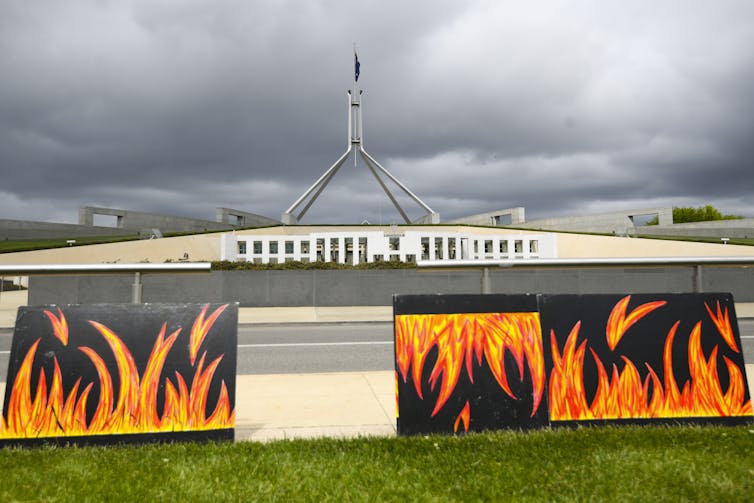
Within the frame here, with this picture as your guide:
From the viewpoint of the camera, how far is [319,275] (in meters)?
20.3

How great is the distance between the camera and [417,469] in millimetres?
3391

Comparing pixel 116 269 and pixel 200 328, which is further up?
pixel 116 269

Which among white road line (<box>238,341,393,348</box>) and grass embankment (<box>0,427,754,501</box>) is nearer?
grass embankment (<box>0,427,754,501</box>)

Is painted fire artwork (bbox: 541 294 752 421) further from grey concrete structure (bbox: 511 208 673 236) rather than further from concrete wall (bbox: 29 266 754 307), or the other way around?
grey concrete structure (bbox: 511 208 673 236)

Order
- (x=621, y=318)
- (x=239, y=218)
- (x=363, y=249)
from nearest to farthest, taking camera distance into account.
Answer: (x=621, y=318), (x=363, y=249), (x=239, y=218)

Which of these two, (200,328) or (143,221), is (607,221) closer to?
(143,221)

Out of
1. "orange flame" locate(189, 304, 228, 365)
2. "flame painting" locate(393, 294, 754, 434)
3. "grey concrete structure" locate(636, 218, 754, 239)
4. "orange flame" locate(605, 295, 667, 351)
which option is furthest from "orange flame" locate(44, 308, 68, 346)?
"grey concrete structure" locate(636, 218, 754, 239)

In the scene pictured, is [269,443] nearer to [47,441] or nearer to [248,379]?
[47,441]

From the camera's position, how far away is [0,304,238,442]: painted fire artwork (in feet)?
12.8

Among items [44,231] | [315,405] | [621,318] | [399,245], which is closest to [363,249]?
[399,245]

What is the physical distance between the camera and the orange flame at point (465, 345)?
425 centimetres

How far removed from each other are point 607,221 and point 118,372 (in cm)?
6484

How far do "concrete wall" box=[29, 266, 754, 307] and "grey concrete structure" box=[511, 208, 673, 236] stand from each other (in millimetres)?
39939

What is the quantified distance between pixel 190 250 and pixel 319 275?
24.3m
